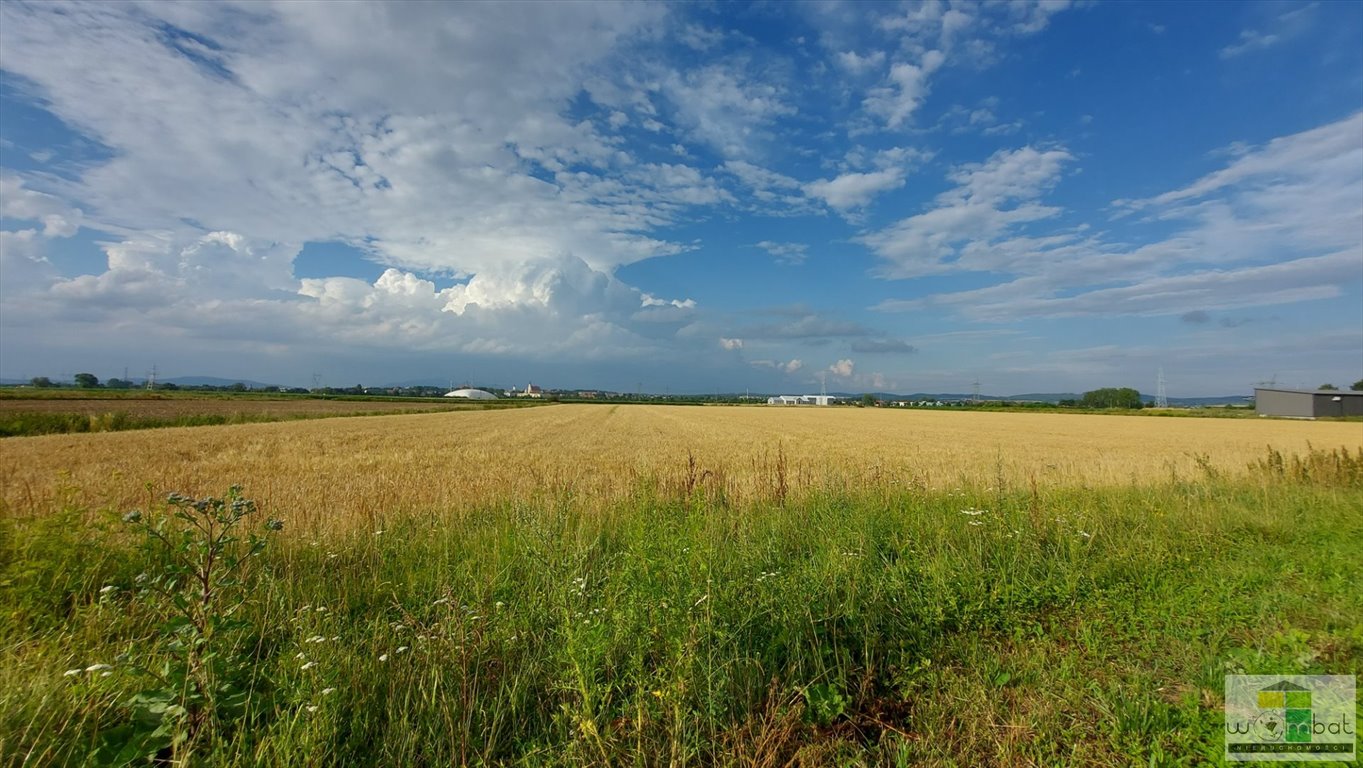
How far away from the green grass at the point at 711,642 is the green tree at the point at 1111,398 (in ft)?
434

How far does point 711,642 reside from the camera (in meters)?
3.39

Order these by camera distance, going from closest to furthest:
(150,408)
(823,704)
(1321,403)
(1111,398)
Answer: (823,704)
(150,408)
(1321,403)
(1111,398)

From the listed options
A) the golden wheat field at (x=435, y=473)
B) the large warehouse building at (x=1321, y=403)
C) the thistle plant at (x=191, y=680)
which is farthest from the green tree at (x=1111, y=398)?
the thistle plant at (x=191, y=680)

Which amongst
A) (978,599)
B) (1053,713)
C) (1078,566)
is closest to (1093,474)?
(1078,566)

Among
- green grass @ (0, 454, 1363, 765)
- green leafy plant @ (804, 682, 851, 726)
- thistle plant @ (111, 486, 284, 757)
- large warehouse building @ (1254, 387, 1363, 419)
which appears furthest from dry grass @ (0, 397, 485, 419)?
large warehouse building @ (1254, 387, 1363, 419)

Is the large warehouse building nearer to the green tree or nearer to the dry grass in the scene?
the green tree

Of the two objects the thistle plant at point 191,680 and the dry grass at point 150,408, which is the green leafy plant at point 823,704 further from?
the dry grass at point 150,408

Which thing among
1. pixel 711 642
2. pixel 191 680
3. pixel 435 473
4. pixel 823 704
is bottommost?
pixel 435 473

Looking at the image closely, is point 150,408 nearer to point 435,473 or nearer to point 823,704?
point 435,473

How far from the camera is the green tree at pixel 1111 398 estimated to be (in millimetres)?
109812

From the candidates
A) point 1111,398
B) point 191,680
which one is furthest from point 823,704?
point 1111,398

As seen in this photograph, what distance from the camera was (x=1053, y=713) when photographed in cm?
304

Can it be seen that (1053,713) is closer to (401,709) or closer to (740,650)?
(740,650)

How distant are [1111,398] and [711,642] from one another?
468 feet
